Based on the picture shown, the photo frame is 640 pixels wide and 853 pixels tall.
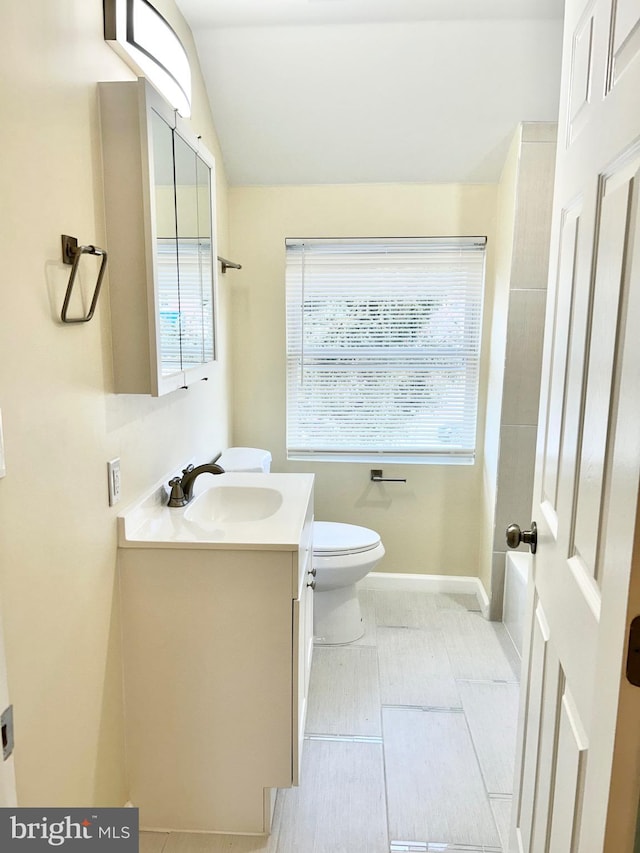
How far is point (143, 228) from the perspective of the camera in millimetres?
1446

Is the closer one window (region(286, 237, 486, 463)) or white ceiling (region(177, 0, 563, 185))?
white ceiling (region(177, 0, 563, 185))

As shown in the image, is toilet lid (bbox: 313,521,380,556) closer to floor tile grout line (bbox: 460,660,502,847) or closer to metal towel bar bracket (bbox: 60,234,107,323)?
floor tile grout line (bbox: 460,660,502,847)

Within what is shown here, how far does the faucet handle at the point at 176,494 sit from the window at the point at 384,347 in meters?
1.28

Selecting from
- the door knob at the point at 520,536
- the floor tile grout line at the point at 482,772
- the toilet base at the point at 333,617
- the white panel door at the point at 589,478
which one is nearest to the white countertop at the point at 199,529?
the door knob at the point at 520,536

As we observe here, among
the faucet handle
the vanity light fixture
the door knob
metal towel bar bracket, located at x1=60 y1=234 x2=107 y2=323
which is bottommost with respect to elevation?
the faucet handle

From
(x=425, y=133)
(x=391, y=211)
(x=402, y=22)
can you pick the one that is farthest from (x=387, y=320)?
(x=402, y=22)

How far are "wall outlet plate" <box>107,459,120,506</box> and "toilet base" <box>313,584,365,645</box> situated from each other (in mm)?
1331

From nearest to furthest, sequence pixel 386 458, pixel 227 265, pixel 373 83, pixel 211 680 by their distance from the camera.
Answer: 1. pixel 211 680
2. pixel 373 83
3. pixel 227 265
4. pixel 386 458

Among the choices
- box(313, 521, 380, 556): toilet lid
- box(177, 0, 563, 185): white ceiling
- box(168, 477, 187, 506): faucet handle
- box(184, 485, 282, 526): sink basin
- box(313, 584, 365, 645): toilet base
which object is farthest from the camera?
box(313, 584, 365, 645): toilet base

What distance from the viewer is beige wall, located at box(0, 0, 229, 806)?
107cm

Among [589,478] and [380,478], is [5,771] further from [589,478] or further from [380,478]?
[380,478]

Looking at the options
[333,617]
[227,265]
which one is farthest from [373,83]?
[333,617]

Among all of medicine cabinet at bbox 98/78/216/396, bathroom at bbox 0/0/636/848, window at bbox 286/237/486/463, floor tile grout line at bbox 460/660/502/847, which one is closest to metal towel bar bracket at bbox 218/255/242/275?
window at bbox 286/237/486/463

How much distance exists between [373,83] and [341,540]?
198cm
